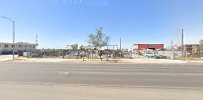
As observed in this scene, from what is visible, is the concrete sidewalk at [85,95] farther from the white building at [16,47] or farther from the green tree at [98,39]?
the white building at [16,47]

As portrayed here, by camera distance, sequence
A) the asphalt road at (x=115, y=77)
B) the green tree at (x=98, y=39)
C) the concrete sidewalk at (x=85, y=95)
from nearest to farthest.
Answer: the concrete sidewalk at (x=85, y=95) < the asphalt road at (x=115, y=77) < the green tree at (x=98, y=39)

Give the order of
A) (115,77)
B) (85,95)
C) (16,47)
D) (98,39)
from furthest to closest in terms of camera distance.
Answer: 1. (16,47)
2. (98,39)
3. (115,77)
4. (85,95)

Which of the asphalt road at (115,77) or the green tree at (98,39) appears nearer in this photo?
the asphalt road at (115,77)

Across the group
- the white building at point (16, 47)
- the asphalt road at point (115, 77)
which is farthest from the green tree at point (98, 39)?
the white building at point (16, 47)

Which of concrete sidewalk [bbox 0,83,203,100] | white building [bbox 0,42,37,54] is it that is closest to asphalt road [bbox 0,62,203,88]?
concrete sidewalk [bbox 0,83,203,100]

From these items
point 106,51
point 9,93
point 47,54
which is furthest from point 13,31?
point 9,93

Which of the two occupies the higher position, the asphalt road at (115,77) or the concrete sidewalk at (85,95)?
the asphalt road at (115,77)

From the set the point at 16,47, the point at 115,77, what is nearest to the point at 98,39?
the point at 115,77

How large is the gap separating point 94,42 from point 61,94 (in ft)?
114

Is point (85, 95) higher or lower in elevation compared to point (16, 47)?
lower

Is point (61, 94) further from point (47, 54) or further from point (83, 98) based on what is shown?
point (47, 54)

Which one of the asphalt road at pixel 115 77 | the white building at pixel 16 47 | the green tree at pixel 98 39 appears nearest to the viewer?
the asphalt road at pixel 115 77

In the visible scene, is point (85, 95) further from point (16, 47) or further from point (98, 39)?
point (16, 47)

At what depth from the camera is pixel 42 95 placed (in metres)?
8.67
